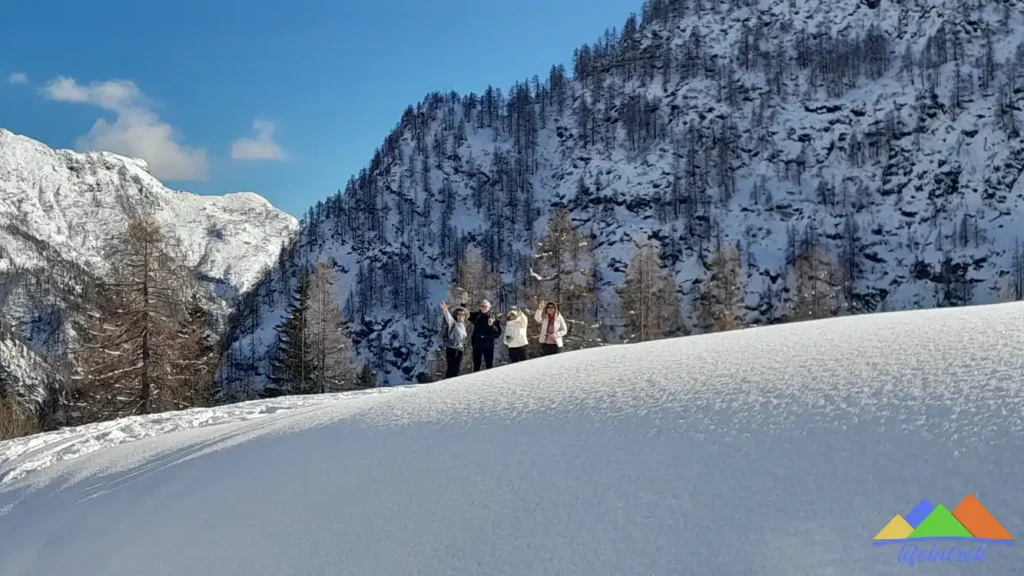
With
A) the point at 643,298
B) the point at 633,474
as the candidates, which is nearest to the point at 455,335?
the point at 633,474

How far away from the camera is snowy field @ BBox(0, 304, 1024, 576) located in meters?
2.27

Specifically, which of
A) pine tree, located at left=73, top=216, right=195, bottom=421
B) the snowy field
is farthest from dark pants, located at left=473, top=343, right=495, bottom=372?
pine tree, located at left=73, top=216, right=195, bottom=421

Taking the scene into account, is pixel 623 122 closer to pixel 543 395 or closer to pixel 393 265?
pixel 393 265

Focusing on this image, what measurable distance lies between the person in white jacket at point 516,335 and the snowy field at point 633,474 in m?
5.94

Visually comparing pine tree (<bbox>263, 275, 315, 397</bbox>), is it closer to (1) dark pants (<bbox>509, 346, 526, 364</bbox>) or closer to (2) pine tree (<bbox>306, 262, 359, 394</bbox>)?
(2) pine tree (<bbox>306, 262, 359, 394</bbox>)

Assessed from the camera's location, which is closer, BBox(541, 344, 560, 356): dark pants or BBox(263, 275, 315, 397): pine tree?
BBox(541, 344, 560, 356): dark pants

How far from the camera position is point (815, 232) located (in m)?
116

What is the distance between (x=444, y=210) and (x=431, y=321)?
34219 mm

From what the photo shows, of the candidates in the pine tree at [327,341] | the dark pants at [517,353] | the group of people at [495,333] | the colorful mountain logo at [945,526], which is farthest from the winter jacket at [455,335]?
the pine tree at [327,341]

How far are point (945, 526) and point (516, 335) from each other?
964cm

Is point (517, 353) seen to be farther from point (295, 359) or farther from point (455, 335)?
point (295, 359)

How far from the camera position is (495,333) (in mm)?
Answer: 12031

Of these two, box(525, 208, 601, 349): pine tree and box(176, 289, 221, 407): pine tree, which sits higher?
box(525, 208, 601, 349): pine tree

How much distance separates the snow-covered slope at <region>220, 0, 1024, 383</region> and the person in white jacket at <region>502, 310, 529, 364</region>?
86690 mm
